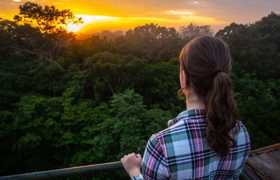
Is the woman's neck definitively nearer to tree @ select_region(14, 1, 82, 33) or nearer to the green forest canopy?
the green forest canopy

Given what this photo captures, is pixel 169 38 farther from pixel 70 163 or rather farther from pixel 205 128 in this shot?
pixel 205 128

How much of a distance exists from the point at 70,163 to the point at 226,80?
8.64 metres

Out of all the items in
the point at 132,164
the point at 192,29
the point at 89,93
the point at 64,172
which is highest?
the point at 192,29

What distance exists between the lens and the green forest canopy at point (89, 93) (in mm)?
8641

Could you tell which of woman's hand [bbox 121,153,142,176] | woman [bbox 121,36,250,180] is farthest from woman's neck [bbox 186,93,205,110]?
woman's hand [bbox 121,153,142,176]

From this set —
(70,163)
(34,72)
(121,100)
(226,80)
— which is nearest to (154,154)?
(226,80)

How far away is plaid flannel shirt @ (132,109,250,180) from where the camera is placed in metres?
1.05

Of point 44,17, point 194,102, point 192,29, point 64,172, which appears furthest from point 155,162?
point 192,29

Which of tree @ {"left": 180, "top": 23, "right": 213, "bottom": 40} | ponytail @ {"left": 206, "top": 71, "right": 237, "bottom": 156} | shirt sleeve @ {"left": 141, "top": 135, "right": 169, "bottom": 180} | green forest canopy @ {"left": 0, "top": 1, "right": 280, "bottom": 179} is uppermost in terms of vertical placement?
tree @ {"left": 180, "top": 23, "right": 213, "bottom": 40}

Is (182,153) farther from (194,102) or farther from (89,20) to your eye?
(89,20)

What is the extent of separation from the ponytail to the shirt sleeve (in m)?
0.16

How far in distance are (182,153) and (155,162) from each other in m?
0.09

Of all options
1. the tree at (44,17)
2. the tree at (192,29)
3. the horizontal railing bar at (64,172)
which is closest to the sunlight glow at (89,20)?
the tree at (44,17)

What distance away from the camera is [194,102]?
3.67ft
